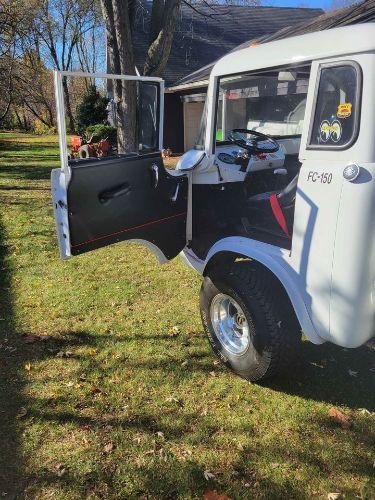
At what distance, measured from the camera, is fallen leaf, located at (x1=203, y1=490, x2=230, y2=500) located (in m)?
2.46

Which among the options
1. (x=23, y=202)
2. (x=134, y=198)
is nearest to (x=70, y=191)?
(x=134, y=198)

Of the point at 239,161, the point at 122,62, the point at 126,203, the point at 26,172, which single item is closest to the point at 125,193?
the point at 126,203

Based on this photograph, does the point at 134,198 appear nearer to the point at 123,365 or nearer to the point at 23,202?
the point at 123,365

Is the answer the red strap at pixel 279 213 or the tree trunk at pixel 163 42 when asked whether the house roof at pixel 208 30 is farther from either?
the red strap at pixel 279 213

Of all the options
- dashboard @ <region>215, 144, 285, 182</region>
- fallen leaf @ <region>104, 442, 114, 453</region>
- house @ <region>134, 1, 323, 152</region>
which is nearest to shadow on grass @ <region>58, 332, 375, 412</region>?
fallen leaf @ <region>104, 442, 114, 453</region>

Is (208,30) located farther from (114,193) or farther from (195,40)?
(114,193)

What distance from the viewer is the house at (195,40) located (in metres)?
17.1

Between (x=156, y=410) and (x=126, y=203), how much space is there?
5.15 ft

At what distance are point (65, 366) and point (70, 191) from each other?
59.4 inches

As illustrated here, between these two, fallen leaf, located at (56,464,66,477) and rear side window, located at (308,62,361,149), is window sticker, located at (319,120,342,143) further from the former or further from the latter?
fallen leaf, located at (56,464,66,477)

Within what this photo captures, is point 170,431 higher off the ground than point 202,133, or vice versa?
point 202,133

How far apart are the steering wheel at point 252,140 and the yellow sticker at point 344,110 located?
150 cm

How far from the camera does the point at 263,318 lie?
9.94 feet

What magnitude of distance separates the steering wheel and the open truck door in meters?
0.71
